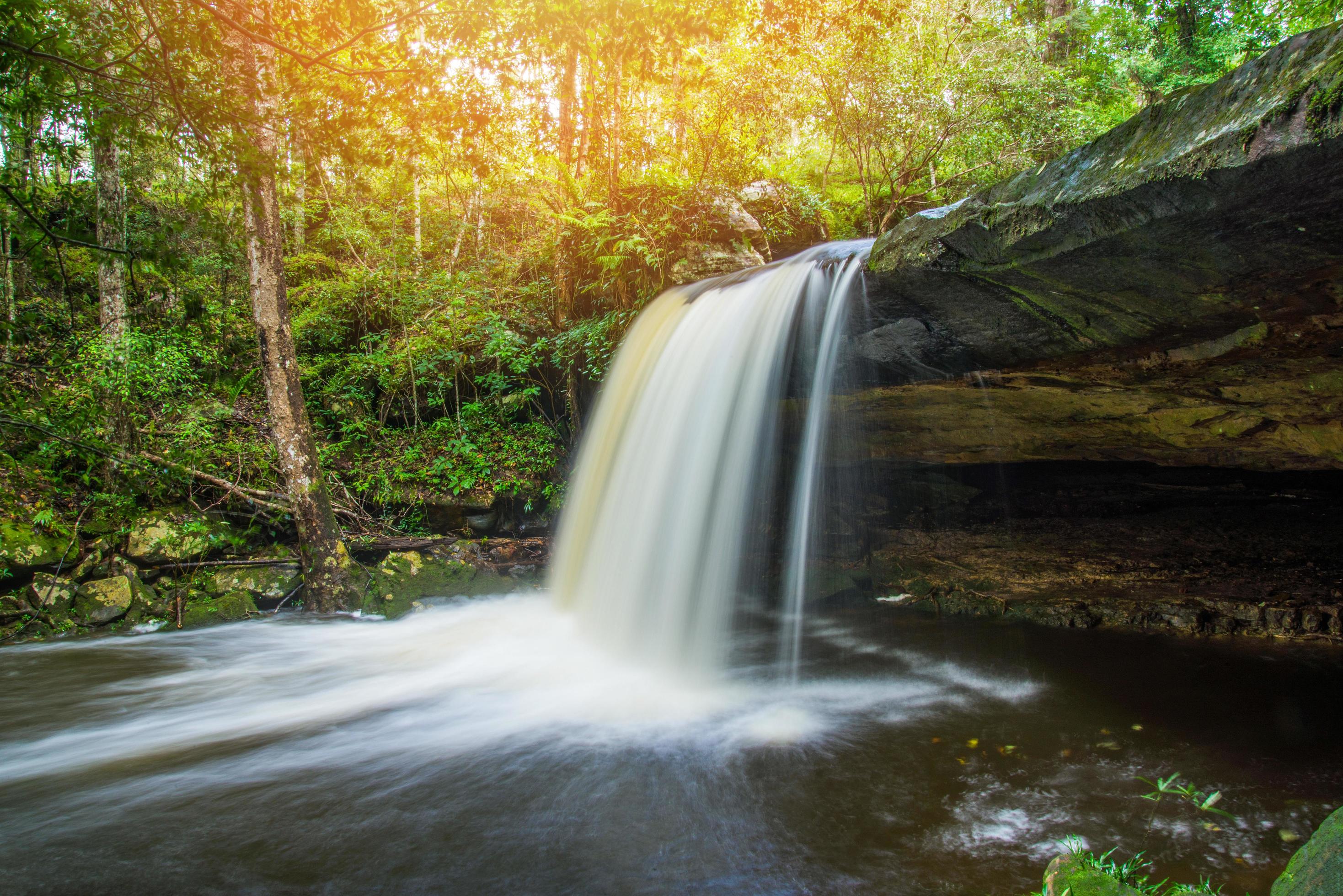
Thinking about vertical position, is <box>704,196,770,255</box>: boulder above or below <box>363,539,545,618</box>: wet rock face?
above

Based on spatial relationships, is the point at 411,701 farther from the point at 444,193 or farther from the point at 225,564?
the point at 444,193

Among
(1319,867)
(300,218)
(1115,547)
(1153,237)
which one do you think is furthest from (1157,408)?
(300,218)

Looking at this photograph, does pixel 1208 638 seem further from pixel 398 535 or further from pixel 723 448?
pixel 398 535

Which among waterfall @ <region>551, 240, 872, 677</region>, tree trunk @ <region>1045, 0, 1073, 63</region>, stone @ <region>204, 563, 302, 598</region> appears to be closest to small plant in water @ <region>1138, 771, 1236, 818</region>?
waterfall @ <region>551, 240, 872, 677</region>

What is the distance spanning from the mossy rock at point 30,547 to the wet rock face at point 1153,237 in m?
8.79

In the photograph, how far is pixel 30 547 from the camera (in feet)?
21.7

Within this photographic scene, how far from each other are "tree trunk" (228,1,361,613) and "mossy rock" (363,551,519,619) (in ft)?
1.03

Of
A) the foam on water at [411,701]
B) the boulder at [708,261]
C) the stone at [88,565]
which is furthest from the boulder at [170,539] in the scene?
the boulder at [708,261]

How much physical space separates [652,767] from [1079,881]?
84.2 inches

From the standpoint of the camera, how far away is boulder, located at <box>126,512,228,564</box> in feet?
23.4

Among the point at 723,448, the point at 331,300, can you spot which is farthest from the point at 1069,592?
the point at 331,300

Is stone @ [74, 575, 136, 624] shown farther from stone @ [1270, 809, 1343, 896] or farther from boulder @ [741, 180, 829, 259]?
boulder @ [741, 180, 829, 259]

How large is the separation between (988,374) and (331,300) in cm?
1038

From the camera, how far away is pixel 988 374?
486cm
